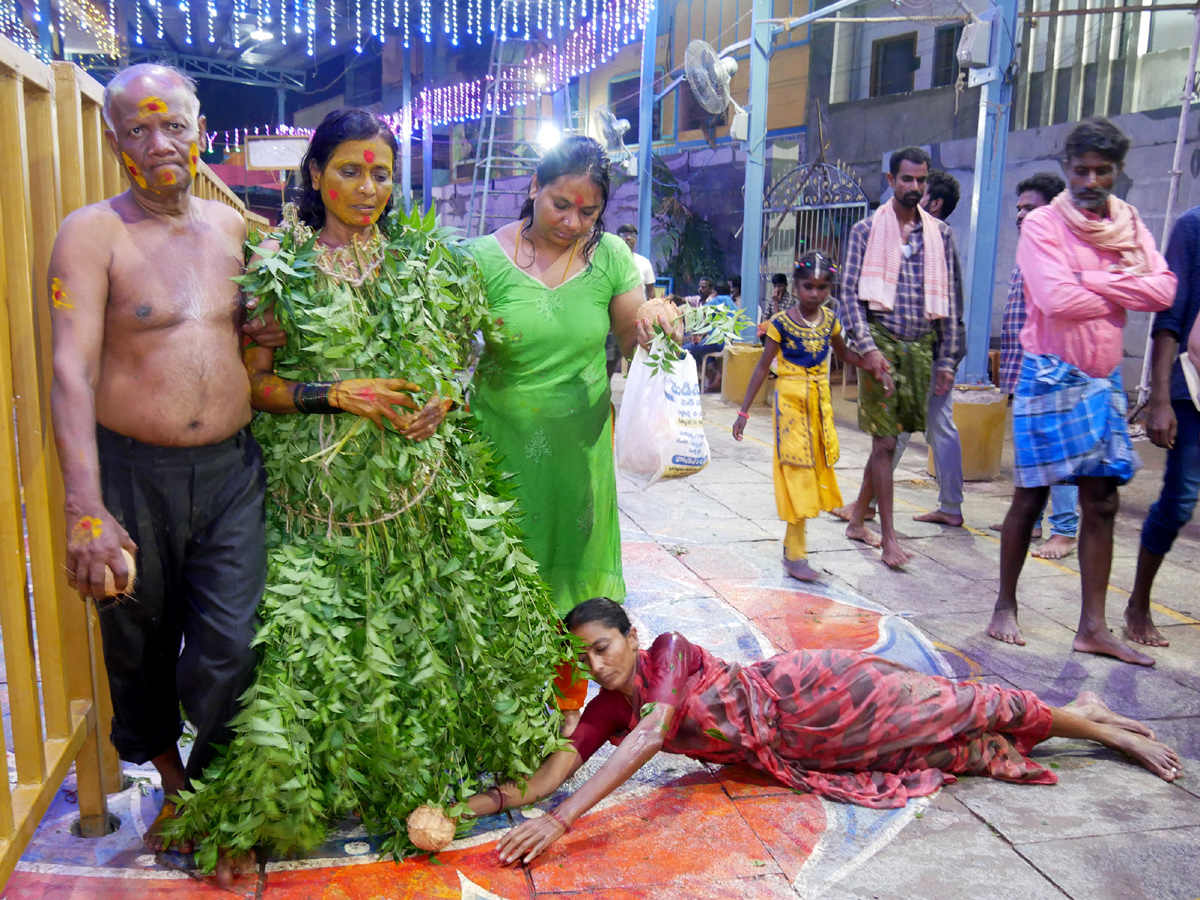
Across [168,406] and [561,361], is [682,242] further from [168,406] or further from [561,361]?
[168,406]

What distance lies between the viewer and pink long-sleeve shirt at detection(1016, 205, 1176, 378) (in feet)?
12.5

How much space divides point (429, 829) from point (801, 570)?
2.96 m

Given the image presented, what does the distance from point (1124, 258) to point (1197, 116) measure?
8.54 m

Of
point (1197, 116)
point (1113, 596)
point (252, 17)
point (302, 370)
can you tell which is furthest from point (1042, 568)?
point (252, 17)

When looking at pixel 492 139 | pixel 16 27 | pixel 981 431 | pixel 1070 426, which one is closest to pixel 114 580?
pixel 1070 426

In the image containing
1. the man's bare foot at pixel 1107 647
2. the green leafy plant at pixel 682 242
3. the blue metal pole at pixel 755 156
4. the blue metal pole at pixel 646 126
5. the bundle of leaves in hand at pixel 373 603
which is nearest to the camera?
the bundle of leaves in hand at pixel 373 603

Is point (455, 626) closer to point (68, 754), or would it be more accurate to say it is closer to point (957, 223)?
point (68, 754)

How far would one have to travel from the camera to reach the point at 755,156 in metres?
12.5

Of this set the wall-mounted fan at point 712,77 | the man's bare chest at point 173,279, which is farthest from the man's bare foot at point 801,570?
the wall-mounted fan at point 712,77

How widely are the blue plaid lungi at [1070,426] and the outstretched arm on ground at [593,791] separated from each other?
6.85ft

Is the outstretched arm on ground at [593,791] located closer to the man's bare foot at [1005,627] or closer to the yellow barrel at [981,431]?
the man's bare foot at [1005,627]

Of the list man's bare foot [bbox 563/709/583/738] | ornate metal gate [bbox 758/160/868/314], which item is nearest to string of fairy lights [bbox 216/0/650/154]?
ornate metal gate [bbox 758/160/868/314]

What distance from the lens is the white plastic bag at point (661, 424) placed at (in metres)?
3.31

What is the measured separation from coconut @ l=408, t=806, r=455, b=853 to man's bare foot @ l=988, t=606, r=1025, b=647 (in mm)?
2668
